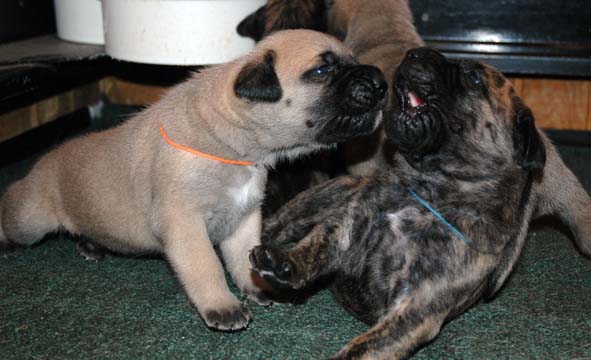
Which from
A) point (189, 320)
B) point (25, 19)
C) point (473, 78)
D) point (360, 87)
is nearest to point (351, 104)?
point (360, 87)

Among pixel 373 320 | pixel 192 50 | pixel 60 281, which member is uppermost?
pixel 192 50

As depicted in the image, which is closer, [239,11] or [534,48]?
[239,11]

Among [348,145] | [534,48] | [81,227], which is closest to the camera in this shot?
[81,227]

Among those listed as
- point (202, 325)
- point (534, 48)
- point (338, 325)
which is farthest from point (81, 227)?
point (534, 48)

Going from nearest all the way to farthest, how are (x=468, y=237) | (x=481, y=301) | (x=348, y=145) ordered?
(x=468, y=237) → (x=481, y=301) → (x=348, y=145)

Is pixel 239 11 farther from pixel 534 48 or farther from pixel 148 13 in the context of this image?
pixel 534 48

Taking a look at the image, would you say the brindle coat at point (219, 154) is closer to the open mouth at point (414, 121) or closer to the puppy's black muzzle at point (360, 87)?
the puppy's black muzzle at point (360, 87)

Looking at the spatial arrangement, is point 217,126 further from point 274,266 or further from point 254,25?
point 254,25

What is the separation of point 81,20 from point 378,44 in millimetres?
2450

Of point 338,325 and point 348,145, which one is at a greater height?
point 348,145

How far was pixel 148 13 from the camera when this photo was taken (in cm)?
479

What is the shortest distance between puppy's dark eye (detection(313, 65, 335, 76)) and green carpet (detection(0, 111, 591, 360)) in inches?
40.9

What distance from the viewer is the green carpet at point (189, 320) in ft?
9.98

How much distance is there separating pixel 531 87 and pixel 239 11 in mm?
2434
